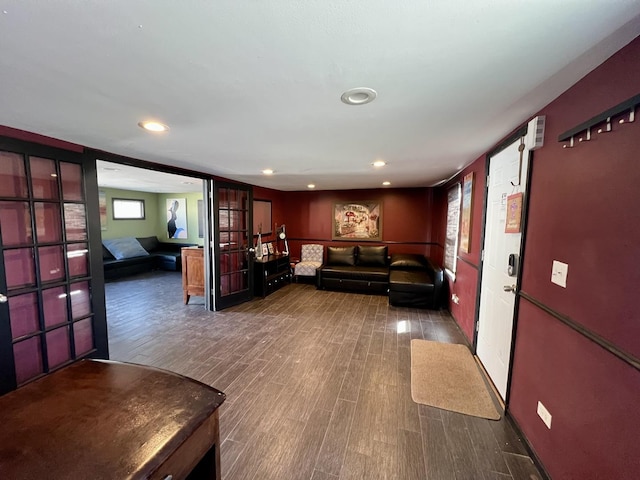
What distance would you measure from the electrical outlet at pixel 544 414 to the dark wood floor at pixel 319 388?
1.05ft

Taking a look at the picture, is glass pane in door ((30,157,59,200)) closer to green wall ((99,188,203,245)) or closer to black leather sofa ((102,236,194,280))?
black leather sofa ((102,236,194,280))

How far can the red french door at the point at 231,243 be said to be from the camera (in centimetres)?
412

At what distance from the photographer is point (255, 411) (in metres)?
Result: 2.00

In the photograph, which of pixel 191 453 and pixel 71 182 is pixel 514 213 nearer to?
pixel 191 453

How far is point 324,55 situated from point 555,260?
63.2 inches

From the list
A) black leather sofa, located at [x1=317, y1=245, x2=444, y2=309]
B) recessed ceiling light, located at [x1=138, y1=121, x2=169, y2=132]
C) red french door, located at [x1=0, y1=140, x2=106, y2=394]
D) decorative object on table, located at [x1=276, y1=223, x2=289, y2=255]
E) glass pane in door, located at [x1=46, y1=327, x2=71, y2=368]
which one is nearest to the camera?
recessed ceiling light, located at [x1=138, y1=121, x2=169, y2=132]

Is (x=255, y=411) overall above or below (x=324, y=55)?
below

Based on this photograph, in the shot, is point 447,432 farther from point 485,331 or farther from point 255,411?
point 255,411

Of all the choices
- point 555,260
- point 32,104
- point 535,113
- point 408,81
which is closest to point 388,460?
point 555,260

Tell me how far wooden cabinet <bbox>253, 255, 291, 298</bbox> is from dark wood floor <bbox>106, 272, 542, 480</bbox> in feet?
1.90

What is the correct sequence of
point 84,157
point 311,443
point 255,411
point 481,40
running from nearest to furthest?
point 481,40
point 311,443
point 255,411
point 84,157

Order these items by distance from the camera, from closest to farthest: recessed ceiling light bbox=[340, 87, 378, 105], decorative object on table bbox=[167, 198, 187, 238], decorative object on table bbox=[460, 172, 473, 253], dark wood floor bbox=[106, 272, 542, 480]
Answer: recessed ceiling light bbox=[340, 87, 378, 105] → dark wood floor bbox=[106, 272, 542, 480] → decorative object on table bbox=[460, 172, 473, 253] → decorative object on table bbox=[167, 198, 187, 238]

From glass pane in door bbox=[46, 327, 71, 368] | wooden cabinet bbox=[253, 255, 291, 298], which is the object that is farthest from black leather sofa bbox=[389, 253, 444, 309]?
glass pane in door bbox=[46, 327, 71, 368]

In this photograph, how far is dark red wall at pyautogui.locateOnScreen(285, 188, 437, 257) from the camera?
562 centimetres
